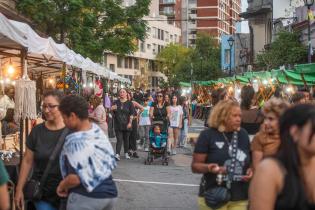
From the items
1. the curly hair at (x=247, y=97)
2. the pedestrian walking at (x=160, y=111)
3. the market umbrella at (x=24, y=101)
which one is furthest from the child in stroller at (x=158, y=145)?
the curly hair at (x=247, y=97)

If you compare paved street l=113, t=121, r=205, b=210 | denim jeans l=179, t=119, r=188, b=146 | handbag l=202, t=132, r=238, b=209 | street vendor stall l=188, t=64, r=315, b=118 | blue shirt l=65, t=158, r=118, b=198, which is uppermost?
street vendor stall l=188, t=64, r=315, b=118

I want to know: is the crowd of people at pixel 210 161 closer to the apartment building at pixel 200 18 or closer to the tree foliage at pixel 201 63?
the tree foliage at pixel 201 63

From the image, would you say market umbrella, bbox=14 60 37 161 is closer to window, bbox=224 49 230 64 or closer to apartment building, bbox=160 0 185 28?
window, bbox=224 49 230 64

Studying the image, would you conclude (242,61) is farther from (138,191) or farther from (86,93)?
(138,191)

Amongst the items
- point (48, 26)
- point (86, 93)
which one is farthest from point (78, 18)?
point (86, 93)

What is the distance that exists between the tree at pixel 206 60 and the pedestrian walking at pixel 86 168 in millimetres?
60872

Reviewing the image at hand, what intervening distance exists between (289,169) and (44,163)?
2.97 meters

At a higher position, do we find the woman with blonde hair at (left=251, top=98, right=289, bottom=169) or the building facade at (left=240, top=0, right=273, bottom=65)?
the building facade at (left=240, top=0, right=273, bottom=65)

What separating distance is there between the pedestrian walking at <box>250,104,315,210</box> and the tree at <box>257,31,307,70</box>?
1274 inches

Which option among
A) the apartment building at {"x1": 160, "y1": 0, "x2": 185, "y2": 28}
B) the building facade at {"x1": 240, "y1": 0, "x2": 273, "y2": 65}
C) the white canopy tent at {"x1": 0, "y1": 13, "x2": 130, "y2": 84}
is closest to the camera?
the white canopy tent at {"x1": 0, "y1": 13, "x2": 130, "y2": 84}

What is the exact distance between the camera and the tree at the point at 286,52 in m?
35.2

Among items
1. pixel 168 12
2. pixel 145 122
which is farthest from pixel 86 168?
pixel 168 12

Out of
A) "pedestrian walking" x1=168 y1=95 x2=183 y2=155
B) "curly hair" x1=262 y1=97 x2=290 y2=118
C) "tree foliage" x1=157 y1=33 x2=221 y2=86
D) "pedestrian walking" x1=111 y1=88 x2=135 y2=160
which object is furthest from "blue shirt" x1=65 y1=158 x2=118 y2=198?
"tree foliage" x1=157 y1=33 x2=221 y2=86

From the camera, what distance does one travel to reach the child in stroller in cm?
1579
